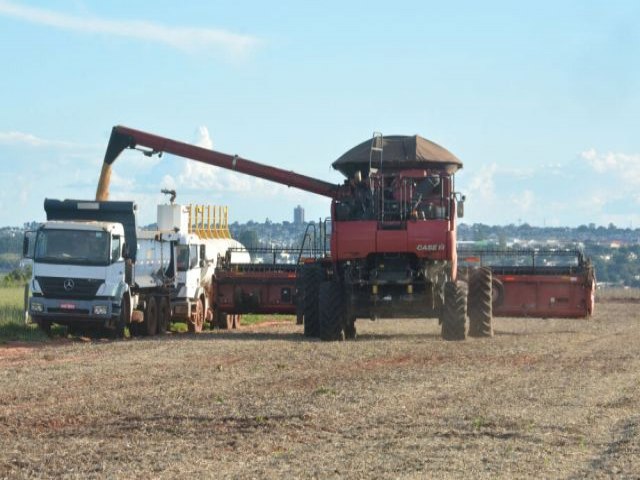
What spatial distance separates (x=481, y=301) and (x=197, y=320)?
33.1 feet

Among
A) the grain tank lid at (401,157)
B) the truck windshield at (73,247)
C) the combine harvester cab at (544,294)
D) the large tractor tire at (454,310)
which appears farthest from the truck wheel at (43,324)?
the combine harvester cab at (544,294)

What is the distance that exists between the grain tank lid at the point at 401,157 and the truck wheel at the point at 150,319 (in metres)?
6.38

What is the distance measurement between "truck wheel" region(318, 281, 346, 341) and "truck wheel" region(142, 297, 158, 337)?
20.1 feet

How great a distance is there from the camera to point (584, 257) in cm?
3891

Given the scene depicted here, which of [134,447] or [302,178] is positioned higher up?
[302,178]

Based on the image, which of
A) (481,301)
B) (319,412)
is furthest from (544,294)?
(319,412)

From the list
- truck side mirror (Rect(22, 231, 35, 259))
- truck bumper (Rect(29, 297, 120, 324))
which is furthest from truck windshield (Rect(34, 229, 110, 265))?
truck bumper (Rect(29, 297, 120, 324))

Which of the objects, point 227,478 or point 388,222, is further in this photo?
point 388,222

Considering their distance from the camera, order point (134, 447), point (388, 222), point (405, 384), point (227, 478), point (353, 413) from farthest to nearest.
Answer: point (388, 222) < point (405, 384) < point (353, 413) < point (134, 447) < point (227, 478)

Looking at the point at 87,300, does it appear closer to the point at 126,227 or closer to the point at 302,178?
the point at 126,227

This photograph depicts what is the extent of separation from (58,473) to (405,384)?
8.54m

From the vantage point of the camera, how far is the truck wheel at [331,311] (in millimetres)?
30922

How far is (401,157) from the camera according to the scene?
105 ft

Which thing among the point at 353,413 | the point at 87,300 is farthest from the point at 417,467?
the point at 87,300
